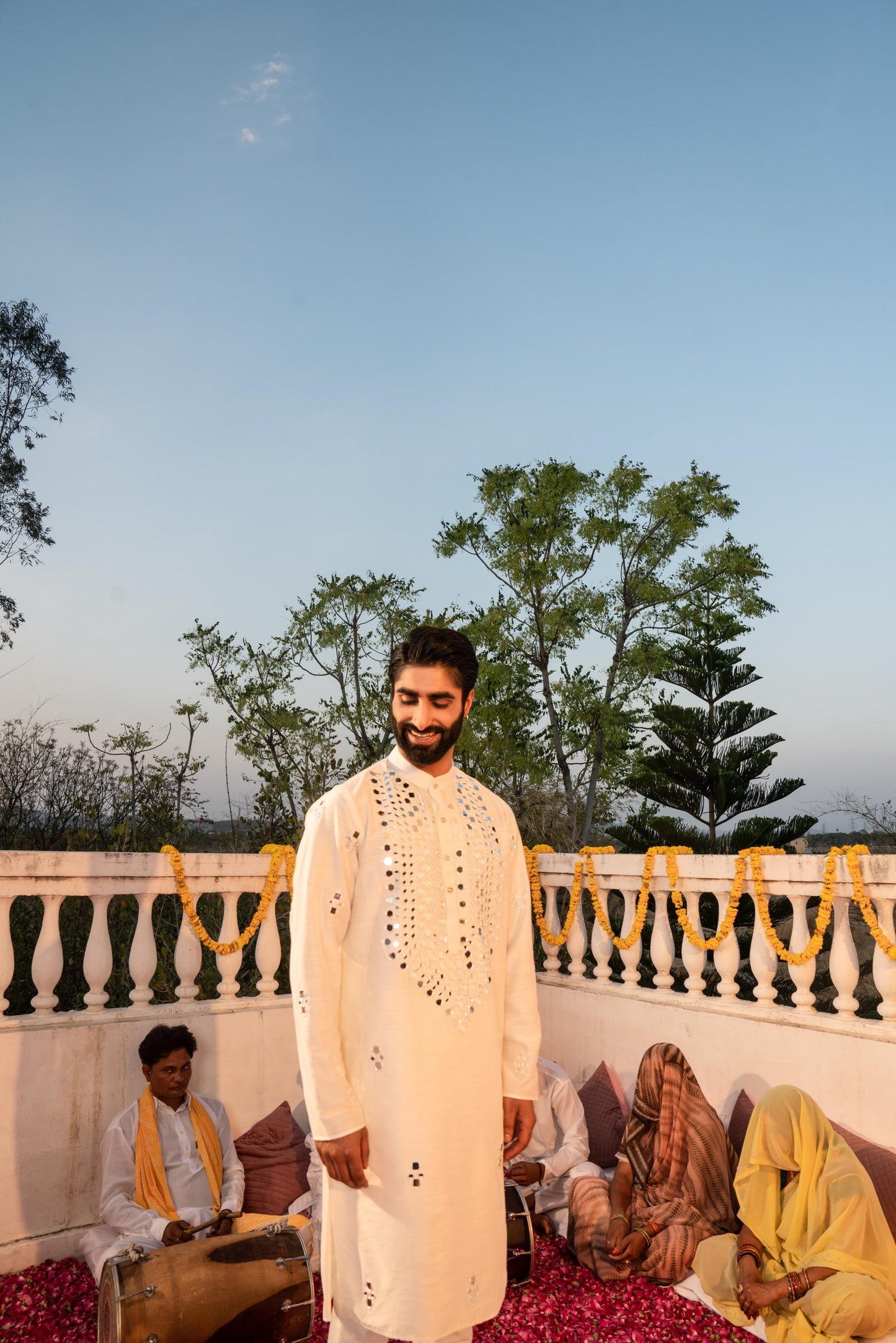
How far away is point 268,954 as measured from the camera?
162 inches

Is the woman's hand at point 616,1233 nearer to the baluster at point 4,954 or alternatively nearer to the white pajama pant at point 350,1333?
the white pajama pant at point 350,1333

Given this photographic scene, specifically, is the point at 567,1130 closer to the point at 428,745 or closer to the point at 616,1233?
the point at 616,1233

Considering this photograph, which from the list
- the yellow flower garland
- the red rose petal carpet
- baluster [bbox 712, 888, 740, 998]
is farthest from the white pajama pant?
baluster [bbox 712, 888, 740, 998]

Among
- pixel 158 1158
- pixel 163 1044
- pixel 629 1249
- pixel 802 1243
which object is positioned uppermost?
pixel 163 1044

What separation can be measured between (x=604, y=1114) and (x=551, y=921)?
1.05 meters

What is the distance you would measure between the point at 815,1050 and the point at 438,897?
2.27m

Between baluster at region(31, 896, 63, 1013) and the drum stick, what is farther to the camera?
Answer: baluster at region(31, 896, 63, 1013)

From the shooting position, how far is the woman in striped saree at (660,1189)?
3283 millimetres

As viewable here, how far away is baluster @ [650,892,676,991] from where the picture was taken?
4262 millimetres

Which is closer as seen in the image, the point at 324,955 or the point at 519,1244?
the point at 324,955

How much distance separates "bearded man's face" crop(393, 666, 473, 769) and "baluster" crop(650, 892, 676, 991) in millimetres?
2383

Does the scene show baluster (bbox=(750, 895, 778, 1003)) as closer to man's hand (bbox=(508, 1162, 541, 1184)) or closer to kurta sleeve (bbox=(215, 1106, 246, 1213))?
man's hand (bbox=(508, 1162, 541, 1184))

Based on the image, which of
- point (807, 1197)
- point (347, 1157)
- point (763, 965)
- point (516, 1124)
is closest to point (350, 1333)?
point (347, 1157)

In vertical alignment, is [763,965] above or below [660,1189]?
above
